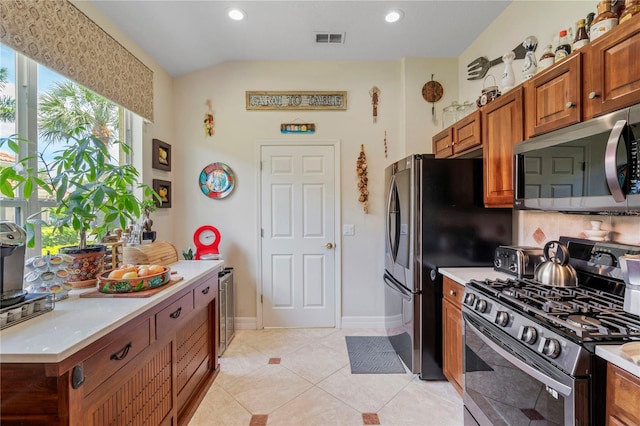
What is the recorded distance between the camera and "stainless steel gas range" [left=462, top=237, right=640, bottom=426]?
98cm

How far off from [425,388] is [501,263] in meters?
1.07

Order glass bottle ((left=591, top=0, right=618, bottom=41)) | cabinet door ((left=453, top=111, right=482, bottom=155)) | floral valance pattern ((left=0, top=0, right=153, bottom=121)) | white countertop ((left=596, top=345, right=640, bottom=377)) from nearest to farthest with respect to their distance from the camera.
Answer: white countertop ((left=596, top=345, right=640, bottom=377)) < glass bottle ((left=591, top=0, right=618, bottom=41)) < floral valance pattern ((left=0, top=0, right=153, bottom=121)) < cabinet door ((left=453, top=111, right=482, bottom=155))

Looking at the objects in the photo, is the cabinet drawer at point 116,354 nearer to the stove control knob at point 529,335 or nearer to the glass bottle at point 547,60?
the stove control knob at point 529,335

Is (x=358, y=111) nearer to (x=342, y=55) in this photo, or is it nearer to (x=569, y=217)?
(x=342, y=55)

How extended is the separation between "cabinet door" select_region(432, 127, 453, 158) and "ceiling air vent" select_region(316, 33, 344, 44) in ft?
4.27

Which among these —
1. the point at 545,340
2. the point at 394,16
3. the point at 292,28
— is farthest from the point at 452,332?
the point at 292,28

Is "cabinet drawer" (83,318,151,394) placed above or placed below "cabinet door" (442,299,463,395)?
above

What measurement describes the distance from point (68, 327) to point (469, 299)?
1.87 meters

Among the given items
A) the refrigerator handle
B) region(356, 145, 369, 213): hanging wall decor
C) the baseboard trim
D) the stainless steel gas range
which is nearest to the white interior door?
the baseboard trim

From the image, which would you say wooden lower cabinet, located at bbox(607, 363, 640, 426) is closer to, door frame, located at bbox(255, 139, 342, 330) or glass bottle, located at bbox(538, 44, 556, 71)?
glass bottle, located at bbox(538, 44, 556, 71)

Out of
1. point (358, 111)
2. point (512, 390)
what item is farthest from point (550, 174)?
point (358, 111)

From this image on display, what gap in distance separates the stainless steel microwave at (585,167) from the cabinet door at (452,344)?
827 millimetres

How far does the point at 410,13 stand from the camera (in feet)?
7.76

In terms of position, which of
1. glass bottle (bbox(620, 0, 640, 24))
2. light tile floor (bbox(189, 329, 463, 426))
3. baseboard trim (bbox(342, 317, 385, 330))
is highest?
glass bottle (bbox(620, 0, 640, 24))
